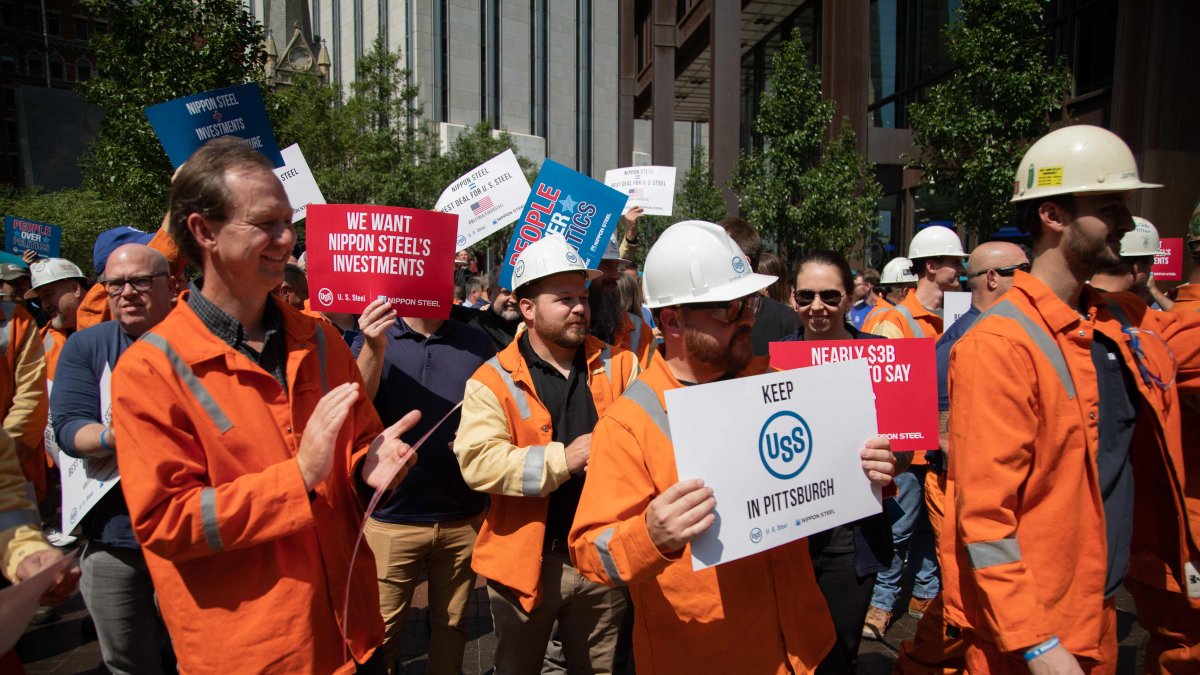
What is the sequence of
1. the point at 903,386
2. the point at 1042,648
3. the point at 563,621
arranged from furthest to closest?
the point at 563,621
the point at 903,386
the point at 1042,648

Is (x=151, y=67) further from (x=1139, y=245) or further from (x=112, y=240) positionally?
(x=1139, y=245)

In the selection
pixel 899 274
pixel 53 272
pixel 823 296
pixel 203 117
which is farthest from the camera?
pixel 899 274

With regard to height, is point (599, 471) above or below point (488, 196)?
below

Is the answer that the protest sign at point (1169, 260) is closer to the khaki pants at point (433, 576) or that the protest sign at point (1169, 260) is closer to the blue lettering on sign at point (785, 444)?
the blue lettering on sign at point (785, 444)

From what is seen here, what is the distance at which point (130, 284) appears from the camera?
10.6 ft

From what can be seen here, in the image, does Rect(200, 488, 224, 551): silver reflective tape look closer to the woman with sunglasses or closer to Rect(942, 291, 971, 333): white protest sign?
the woman with sunglasses

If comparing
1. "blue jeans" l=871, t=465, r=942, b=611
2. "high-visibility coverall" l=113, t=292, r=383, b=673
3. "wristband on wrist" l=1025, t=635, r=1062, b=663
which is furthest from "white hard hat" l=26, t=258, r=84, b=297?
"wristband on wrist" l=1025, t=635, r=1062, b=663

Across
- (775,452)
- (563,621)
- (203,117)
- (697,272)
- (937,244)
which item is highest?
(203,117)

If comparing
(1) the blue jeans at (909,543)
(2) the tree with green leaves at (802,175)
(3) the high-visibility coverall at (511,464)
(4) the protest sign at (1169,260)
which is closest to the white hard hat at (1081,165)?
(3) the high-visibility coverall at (511,464)

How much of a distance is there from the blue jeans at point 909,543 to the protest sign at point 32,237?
10.6 metres

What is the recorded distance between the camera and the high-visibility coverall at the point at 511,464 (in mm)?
2957

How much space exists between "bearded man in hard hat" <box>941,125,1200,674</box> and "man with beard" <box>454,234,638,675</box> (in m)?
1.42

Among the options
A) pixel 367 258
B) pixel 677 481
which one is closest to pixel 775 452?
pixel 677 481

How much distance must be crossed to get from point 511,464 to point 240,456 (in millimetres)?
1160
